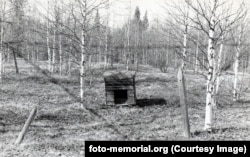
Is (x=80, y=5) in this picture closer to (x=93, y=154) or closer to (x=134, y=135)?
(x=134, y=135)

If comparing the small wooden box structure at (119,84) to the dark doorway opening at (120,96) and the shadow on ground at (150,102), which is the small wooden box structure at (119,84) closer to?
the dark doorway opening at (120,96)

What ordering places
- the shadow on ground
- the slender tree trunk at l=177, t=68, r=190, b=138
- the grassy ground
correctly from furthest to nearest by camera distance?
the shadow on ground < the grassy ground < the slender tree trunk at l=177, t=68, r=190, b=138

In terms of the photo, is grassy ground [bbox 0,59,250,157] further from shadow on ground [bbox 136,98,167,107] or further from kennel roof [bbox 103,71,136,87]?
kennel roof [bbox 103,71,136,87]

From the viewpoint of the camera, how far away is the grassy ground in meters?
8.30

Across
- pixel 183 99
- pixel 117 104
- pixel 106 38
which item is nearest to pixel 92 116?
pixel 117 104

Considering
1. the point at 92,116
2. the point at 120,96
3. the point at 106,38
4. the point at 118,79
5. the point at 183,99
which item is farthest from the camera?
the point at 106,38

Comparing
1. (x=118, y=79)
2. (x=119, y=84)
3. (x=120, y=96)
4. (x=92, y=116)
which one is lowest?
(x=92, y=116)

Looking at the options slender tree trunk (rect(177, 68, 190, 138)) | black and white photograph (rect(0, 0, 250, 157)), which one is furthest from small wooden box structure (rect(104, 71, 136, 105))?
slender tree trunk (rect(177, 68, 190, 138))

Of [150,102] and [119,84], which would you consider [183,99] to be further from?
[150,102]

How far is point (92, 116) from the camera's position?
1323cm

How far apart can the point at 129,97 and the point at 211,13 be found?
7694mm

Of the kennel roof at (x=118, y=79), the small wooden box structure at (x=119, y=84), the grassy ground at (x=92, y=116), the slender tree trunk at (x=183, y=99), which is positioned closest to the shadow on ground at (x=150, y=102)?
the grassy ground at (x=92, y=116)

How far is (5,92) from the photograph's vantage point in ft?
56.7

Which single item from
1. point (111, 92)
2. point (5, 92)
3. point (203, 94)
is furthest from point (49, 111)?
point (203, 94)
